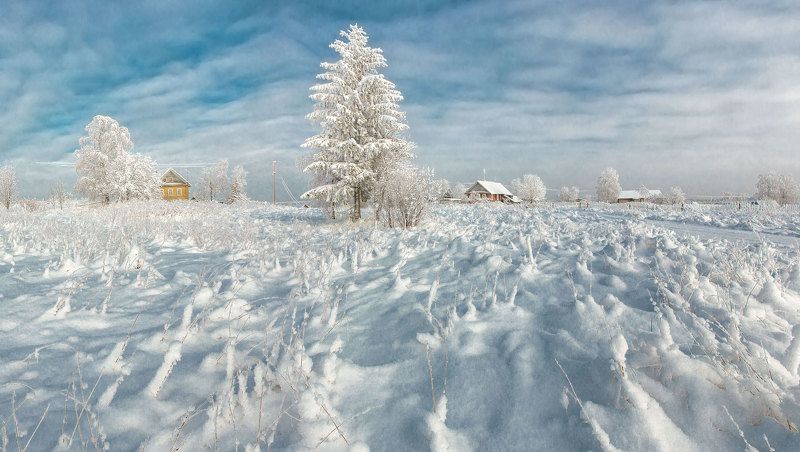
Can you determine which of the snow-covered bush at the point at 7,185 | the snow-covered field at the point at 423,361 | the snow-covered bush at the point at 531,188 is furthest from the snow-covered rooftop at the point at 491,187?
the snow-covered field at the point at 423,361

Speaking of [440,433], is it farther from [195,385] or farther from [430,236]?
Result: [430,236]

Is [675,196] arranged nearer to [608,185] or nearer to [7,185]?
[608,185]

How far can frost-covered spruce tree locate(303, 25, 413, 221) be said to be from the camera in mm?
15391

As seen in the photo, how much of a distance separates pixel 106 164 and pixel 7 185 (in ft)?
22.5

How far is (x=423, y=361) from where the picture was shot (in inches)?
109

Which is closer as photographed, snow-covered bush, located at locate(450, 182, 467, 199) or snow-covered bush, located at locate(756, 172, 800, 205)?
snow-covered bush, located at locate(756, 172, 800, 205)

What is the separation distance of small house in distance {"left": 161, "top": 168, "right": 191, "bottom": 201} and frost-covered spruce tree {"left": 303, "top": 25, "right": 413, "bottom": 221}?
63835mm

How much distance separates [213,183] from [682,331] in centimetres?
6890

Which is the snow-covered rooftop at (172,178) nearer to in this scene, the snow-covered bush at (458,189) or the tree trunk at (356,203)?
the snow-covered bush at (458,189)

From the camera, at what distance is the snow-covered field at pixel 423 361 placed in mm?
2078

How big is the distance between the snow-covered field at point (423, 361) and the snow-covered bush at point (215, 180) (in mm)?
63685

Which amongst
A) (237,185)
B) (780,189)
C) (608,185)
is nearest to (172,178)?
(237,185)

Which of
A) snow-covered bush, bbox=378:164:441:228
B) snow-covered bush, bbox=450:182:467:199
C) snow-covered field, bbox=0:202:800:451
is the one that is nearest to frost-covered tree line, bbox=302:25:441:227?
snow-covered bush, bbox=378:164:441:228

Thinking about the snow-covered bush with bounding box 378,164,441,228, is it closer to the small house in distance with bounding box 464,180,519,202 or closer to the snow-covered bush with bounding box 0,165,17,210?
the snow-covered bush with bounding box 0,165,17,210
